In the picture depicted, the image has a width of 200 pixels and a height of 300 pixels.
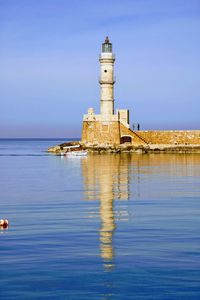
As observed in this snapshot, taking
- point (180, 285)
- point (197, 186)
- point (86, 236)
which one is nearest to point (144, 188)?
point (197, 186)

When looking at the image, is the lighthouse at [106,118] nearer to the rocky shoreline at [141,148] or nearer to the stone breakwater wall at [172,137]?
the rocky shoreline at [141,148]

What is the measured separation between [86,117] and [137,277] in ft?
160

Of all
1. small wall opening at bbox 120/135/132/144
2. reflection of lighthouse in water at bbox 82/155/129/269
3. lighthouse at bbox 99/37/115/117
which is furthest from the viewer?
small wall opening at bbox 120/135/132/144

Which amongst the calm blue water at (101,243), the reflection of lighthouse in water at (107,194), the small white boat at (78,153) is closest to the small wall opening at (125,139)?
the small white boat at (78,153)

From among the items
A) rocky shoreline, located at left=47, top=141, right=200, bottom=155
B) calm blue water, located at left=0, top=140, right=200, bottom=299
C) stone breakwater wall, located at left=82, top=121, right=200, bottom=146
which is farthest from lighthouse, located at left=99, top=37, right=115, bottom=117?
calm blue water, located at left=0, top=140, right=200, bottom=299

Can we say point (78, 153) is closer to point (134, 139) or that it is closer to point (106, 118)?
point (106, 118)

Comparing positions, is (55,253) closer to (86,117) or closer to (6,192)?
(6,192)

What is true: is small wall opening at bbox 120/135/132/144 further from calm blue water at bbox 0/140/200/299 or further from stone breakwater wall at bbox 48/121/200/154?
calm blue water at bbox 0/140/200/299

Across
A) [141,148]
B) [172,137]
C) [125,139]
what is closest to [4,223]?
[125,139]

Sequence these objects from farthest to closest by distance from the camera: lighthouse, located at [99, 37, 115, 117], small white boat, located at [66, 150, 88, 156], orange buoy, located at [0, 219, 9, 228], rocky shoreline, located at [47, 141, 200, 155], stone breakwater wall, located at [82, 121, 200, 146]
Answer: rocky shoreline, located at [47, 141, 200, 155]
stone breakwater wall, located at [82, 121, 200, 146]
small white boat, located at [66, 150, 88, 156]
lighthouse, located at [99, 37, 115, 117]
orange buoy, located at [0, 219, 9, 228]

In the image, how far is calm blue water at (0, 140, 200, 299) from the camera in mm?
10000

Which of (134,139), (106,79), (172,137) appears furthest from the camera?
(172,137)

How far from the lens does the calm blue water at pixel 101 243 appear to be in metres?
10.0

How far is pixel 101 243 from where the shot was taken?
43.6 ft
